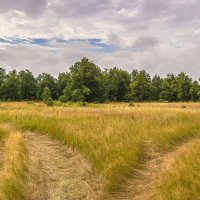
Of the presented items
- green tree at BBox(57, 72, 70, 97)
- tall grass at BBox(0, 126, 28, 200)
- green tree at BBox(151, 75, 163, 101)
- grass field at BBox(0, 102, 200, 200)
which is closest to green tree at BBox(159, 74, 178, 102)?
green tree at BBox(151, 75, 163, 101)

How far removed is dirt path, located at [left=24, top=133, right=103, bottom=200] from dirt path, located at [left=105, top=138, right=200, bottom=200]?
2.42 ft

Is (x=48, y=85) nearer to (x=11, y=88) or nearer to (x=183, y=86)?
(x=11, y=88)

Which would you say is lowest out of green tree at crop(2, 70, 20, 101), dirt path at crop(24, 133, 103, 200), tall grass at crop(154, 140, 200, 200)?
dirt path at crop(24, 133, 103, 200)

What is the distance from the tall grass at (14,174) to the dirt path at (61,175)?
30 cm

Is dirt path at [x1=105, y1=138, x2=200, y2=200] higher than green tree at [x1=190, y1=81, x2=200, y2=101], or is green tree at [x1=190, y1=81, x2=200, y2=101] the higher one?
green tree at [x1=190, y1=81, x2=200, y2=101]

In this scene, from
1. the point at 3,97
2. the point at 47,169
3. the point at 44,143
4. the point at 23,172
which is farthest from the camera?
the point at 3,97

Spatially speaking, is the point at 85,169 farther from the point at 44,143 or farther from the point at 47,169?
the point at 44,143

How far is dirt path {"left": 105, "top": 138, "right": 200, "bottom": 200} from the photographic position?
30.0 feet

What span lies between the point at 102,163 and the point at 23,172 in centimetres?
273

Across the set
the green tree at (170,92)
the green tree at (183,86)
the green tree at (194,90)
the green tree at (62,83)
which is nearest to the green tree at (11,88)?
the green tree at (62,83)

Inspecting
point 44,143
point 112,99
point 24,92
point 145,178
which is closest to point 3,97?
point 24,92

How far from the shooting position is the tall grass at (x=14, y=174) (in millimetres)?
8227

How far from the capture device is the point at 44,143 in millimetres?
15148

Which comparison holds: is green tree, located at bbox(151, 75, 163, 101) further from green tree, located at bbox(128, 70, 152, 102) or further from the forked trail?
the forked trail
